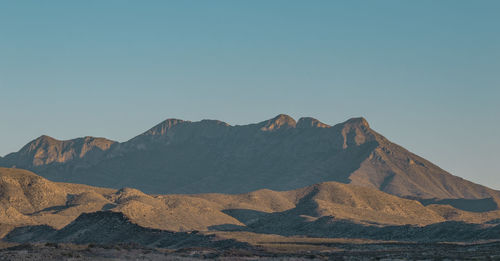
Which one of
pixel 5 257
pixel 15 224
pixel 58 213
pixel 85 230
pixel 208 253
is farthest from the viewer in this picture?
pixel 58 213

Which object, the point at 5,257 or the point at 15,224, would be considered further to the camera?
the point at 15,224

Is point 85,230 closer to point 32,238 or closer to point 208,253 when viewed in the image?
point 32,238

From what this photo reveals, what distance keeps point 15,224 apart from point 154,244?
5123cm

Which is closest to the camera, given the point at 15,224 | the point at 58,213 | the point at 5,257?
the point at 5,257

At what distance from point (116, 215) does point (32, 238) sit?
19.2m

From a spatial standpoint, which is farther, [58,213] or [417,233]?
[58,213]

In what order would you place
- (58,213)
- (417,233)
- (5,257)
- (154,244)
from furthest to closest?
1. (58,213)
2. (417,233)
3. (154,244)
4. (5,257)

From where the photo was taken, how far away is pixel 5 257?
68.6 m

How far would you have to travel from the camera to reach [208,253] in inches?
3757

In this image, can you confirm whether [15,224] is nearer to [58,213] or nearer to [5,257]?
[58,213]

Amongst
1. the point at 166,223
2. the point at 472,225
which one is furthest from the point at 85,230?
the point at 472,225

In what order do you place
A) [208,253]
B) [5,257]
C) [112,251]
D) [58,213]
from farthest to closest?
[58,213]
[208,253]
[112,251]
[5,257]

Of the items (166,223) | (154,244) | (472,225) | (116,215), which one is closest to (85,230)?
(116,215)

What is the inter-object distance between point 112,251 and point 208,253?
657 inches
